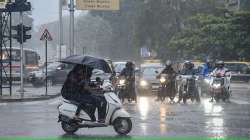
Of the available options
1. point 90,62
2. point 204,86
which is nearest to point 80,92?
point 90,62

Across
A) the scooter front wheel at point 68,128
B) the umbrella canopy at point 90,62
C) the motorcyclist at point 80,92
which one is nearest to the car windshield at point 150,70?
the scooter front wheel at point 68,128

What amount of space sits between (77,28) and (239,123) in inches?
3947

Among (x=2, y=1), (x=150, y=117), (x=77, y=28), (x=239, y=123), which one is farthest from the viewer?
(x=77, y=28)

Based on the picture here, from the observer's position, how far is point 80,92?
1552 cm

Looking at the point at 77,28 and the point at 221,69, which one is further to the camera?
the point at 77,28

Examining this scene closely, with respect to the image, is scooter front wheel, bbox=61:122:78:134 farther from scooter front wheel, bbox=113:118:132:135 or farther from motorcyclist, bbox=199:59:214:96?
motorcyclist, bbox=199:59:214:96

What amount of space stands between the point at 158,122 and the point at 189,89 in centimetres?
998

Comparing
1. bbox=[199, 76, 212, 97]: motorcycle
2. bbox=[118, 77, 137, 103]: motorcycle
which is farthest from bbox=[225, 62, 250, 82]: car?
bbox=[118, 77, 137, 103]: motorcycle

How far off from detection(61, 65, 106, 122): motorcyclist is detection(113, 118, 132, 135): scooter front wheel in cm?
32

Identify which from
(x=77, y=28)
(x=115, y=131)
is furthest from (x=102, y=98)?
(x=77, y=28)

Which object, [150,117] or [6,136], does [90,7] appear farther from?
[6,136]

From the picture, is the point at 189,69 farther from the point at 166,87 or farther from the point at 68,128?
the point at 68,128

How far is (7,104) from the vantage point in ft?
89.5

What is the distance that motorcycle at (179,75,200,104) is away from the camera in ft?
91.9
